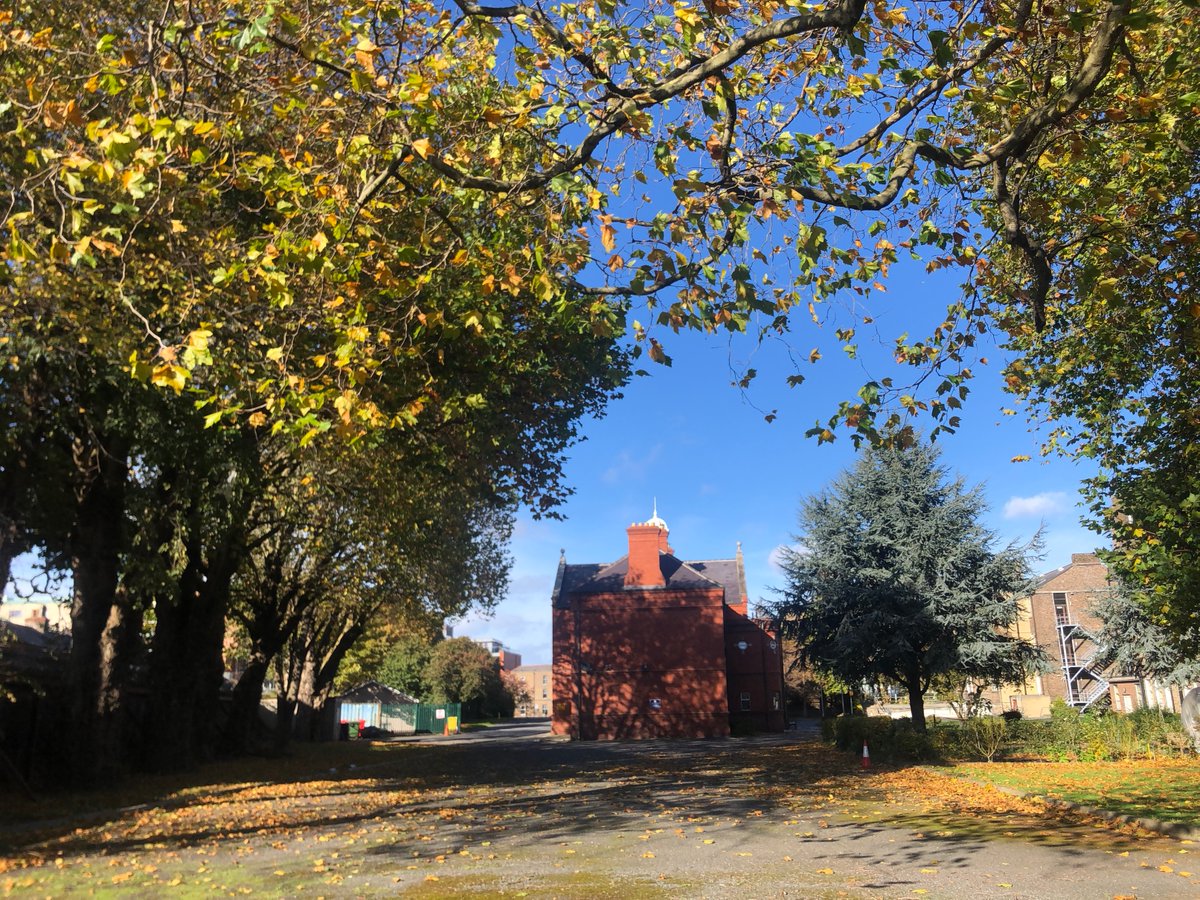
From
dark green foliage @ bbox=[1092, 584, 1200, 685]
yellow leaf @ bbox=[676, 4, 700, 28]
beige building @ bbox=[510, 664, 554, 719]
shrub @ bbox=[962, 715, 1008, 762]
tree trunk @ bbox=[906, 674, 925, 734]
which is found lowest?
beige building @ bbox=[510, 664, 554, 719]

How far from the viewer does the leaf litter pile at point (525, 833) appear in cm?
862

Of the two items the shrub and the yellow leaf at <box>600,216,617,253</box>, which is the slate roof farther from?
the yellow leaf at <box>600,216,617,253</box>

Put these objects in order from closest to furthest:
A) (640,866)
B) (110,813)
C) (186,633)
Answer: (640,866) < (110,813) < (186,633)

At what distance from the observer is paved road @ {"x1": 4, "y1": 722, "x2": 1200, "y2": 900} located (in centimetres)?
802

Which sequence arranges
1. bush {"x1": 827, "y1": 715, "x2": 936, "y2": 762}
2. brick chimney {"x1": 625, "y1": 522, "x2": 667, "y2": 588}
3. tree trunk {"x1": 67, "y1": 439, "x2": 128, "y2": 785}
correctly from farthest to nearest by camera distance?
1. brick chimney {"x1": 625, "y1": 522, "x2": 667, "y2": 588}
2. bush {"x1": 827, "y1": 715, "x2": 936, "y2": 762}
3. tree trunk {"x1": 67, "y1": 439, "x2": 128, "y2": 785}

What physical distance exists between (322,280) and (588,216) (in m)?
2.62

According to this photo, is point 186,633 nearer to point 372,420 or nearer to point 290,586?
point 290,586

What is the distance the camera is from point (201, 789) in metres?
19.1

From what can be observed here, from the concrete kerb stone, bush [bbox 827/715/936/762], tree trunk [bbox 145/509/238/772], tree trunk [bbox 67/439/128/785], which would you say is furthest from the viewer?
bush [bbox 827/715/936/762]

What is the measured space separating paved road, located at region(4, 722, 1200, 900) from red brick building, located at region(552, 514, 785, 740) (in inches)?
992

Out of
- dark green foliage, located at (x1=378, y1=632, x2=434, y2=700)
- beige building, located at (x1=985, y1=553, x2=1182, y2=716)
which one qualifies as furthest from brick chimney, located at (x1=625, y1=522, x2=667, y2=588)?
dark green foliage, located at (x1=378, y1=632, x2=434, y2=700)

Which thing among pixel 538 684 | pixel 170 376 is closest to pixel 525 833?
pixel 170 376

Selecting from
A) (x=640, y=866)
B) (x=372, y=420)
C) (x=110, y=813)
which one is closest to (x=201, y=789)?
(x=110, y=813)

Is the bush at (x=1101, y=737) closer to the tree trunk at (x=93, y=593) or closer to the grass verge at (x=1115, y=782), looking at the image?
the grass verge at (x=1115, y=782)
